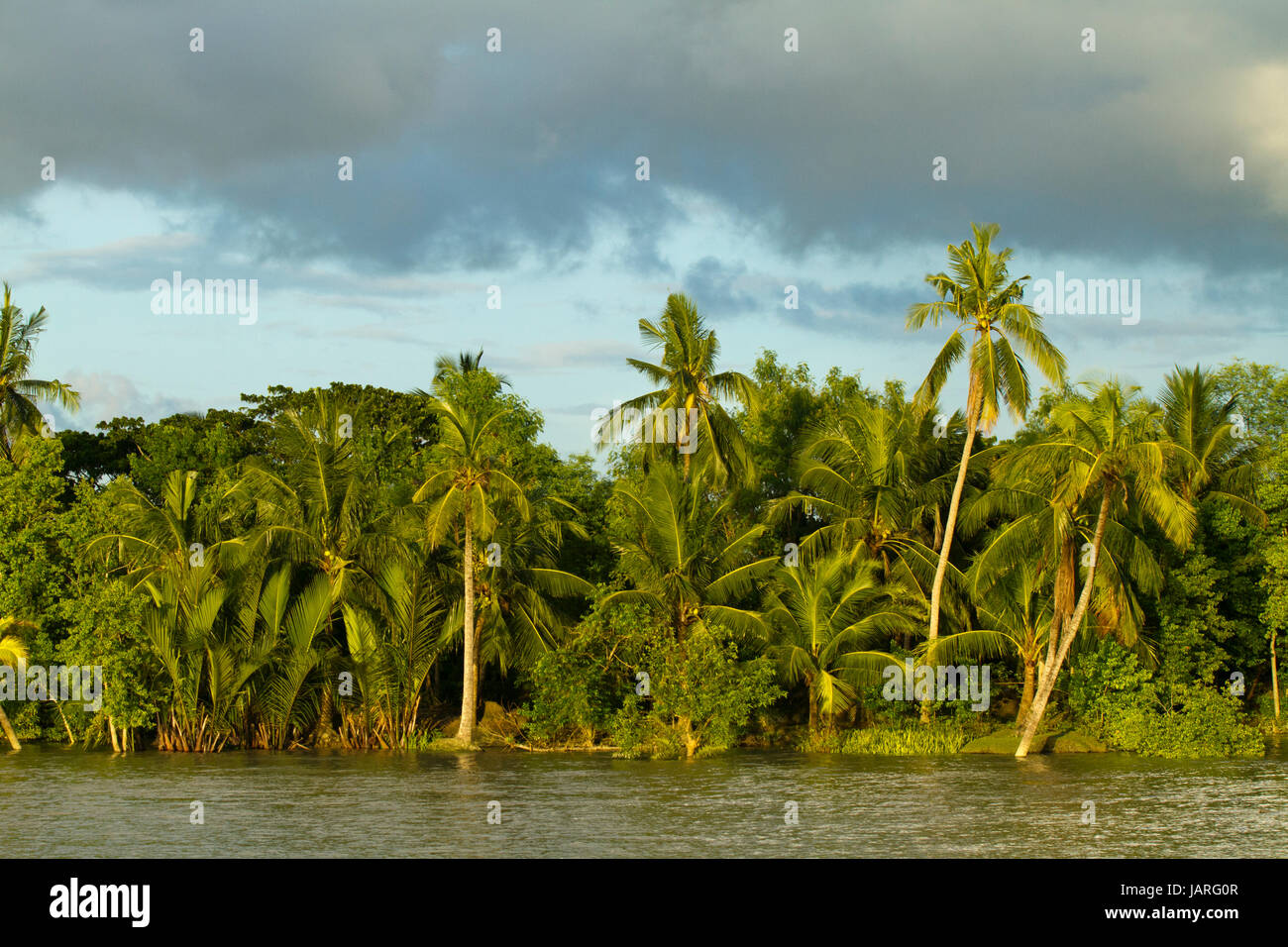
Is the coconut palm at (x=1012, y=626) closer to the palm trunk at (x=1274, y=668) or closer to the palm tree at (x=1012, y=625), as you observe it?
the palm tree at (x=1012, y=625)

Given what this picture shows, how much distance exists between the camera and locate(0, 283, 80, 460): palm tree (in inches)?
1665

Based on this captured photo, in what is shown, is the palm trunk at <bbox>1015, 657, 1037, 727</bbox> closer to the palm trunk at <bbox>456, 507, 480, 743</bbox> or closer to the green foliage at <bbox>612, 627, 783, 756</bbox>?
the green foliage at <bbox>612, 627, 783, 756</bbox>

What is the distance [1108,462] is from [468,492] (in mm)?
16240

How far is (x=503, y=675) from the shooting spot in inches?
1447

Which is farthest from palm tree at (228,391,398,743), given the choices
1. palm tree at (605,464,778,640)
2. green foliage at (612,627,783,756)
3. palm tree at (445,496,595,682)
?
green foliage at (612,627,783,756)

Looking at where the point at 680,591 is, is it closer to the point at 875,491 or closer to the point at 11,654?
the point at 875,491

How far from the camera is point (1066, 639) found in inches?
1215

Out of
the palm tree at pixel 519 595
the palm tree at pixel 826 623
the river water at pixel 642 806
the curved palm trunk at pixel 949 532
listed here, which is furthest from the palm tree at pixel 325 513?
the curved palm trunk at pixel 949 532

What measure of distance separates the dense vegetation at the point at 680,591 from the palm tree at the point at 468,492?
8 cm

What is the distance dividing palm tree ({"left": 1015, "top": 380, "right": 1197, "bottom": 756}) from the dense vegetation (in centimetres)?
12

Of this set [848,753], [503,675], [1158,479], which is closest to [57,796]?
[503,675]

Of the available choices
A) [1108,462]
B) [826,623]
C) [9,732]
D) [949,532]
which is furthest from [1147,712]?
[9,732]
